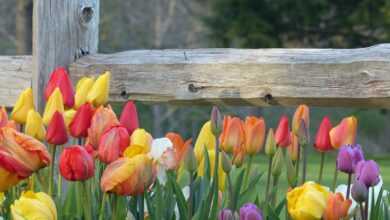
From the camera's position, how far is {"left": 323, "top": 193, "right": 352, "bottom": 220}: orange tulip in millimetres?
1620

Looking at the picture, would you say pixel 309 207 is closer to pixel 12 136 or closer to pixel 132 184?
pixel 132 184

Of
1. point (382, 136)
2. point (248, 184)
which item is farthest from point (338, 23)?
point (248, 184)

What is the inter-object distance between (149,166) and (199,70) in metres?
1.41

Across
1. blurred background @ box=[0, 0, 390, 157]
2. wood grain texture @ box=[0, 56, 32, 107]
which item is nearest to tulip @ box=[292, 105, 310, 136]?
wood grain texture @ box=[0, 56, 32, 107]

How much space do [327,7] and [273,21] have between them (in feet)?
2.70

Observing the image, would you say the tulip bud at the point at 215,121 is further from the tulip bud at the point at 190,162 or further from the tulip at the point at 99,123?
the tulip at the point at 99,123

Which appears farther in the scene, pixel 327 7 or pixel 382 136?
pixel 382 136

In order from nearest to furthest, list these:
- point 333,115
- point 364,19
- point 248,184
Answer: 1. point 248,184
2. point 364,19
3. point 333,115

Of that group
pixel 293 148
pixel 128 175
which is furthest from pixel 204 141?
pixel 128 175

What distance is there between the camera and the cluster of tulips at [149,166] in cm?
165

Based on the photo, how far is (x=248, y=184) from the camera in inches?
82.0

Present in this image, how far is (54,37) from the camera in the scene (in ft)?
11.0

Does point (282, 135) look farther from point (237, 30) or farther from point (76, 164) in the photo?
point (237, 30)

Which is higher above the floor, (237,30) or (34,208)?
(34,208)
